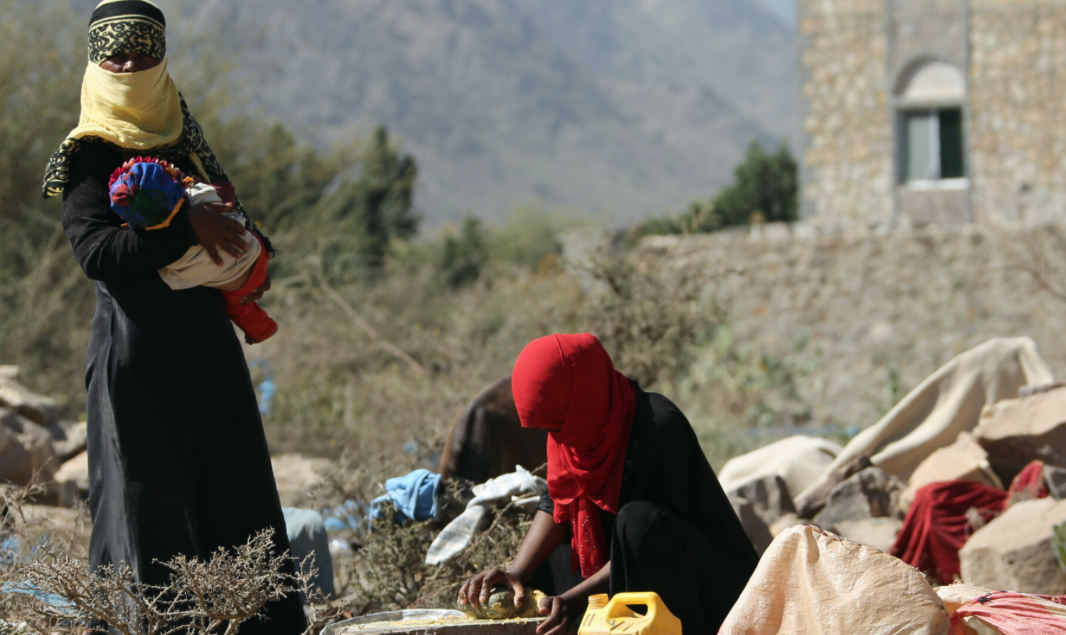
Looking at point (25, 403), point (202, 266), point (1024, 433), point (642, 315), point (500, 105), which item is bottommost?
point (1024, 433)

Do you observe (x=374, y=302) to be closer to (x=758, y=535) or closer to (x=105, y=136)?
(x=758, y=535)

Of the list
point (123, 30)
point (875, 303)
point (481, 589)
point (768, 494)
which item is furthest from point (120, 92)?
point (875, 303)

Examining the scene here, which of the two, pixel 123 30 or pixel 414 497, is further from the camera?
pixel 414 497

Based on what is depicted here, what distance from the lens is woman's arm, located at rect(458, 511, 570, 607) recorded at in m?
2.66

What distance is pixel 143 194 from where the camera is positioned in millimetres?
2670

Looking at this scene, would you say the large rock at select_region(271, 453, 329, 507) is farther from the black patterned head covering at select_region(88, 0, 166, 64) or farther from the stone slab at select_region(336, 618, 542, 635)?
the black patterned head covering at select_region(88, 0, 166, 64)

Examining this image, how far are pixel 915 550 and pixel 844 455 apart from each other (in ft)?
2.77

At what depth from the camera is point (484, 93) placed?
11238 centimetres

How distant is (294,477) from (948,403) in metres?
3.41

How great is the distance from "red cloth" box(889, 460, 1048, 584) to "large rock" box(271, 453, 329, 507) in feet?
8.58

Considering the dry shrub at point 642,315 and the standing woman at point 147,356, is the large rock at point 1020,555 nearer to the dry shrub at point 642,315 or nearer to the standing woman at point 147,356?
the dry shrub at point 642,315

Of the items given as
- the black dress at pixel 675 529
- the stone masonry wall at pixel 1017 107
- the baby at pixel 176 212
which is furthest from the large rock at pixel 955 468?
the stone masonry wall at pixel 1017 107

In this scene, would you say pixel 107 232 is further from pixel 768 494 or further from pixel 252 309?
pixel 768 494

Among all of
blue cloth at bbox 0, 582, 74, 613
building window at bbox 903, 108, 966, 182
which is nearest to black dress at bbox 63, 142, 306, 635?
blue cloth at bbox 0, 582, 74, 613
